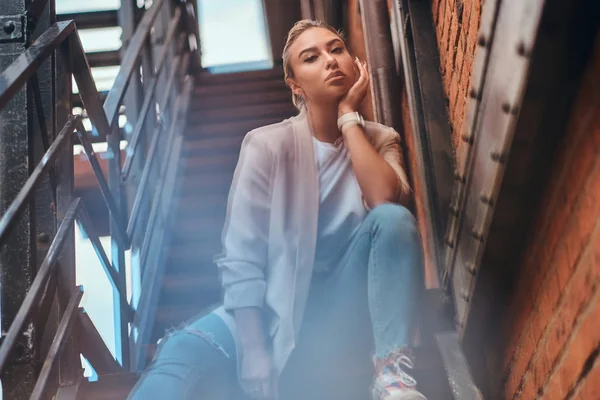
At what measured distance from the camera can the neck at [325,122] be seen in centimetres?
211

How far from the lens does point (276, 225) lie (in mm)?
1965

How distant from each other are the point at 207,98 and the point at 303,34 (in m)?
2.40

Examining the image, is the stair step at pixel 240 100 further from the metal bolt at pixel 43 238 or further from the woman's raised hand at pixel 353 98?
the metal bolt at pixel 43 238

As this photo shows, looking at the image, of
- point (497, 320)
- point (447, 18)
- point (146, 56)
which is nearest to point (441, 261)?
point (497, 320)

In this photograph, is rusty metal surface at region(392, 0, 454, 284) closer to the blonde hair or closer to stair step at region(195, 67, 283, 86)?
the blonde hair

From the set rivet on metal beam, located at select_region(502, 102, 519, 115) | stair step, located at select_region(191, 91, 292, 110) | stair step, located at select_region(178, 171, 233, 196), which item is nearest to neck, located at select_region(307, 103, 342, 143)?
rivet on metal beam, located at select_region(502, 102, 519, 115)

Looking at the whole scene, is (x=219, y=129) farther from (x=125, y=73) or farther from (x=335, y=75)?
(x=335, y=75)

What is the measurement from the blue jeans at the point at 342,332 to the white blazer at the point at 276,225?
43mm

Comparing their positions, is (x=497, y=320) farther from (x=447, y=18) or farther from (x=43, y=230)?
(x=43, y=230)

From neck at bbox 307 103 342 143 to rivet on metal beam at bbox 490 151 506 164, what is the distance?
2.27 ft

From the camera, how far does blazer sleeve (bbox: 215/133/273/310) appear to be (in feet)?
6.10

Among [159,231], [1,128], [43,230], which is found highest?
[1,128]

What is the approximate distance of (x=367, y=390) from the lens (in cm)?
171

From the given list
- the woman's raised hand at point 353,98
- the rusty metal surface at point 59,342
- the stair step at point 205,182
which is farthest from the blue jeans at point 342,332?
the stair step at point 205,182
